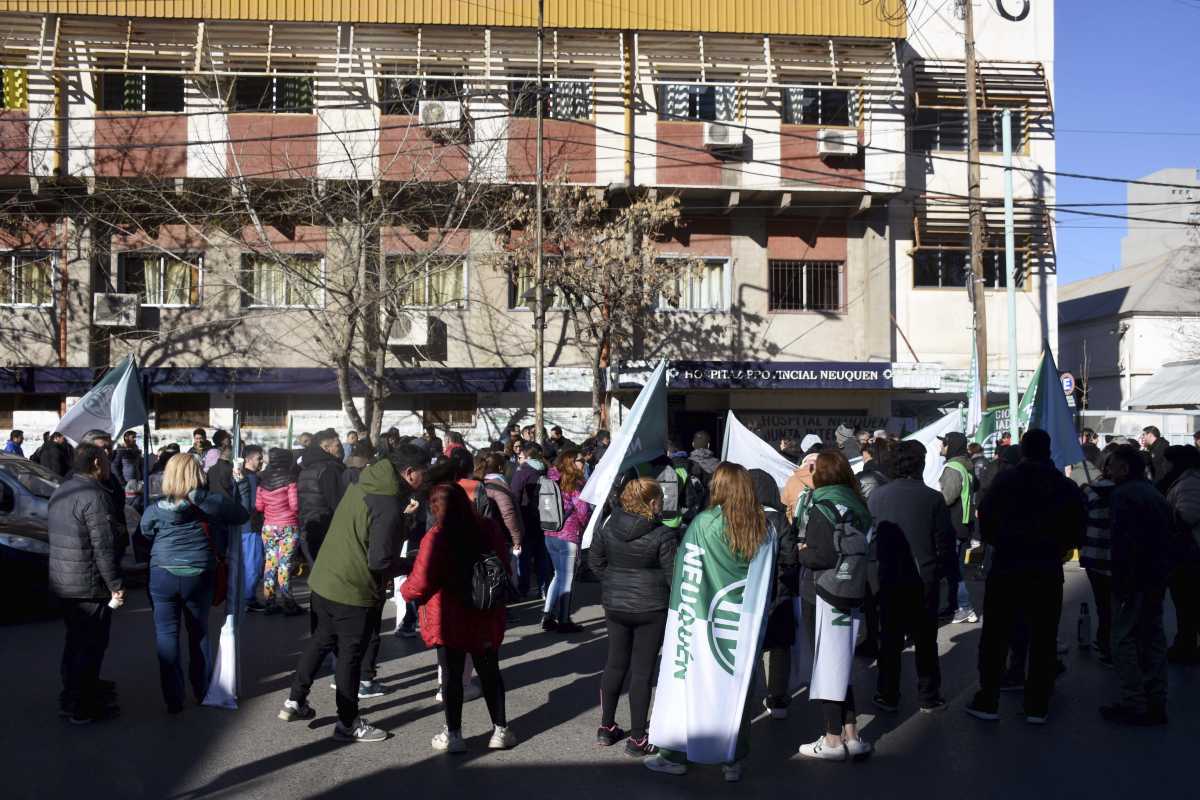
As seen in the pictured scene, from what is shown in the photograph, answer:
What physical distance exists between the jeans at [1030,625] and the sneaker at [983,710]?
3cm

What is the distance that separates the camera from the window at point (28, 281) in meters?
22.4

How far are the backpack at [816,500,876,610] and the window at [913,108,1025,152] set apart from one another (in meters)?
19.9

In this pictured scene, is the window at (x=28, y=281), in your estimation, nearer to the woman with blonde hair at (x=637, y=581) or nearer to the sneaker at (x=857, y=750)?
the woman with blonde hair at (x=637, y=581)

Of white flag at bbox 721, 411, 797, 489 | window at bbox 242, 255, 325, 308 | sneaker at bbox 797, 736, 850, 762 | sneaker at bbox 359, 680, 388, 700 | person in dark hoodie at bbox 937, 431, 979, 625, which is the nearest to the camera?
sneaker at bbox 797, 736, 850, 762

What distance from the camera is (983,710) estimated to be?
768cm

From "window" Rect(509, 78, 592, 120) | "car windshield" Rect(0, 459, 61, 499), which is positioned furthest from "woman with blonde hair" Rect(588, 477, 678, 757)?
"window" Rect(509, 78, 592, 120)

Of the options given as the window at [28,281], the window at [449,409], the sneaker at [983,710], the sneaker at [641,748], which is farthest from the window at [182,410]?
the sneaker at [983,710]

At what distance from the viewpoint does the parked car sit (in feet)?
Result: 36.8

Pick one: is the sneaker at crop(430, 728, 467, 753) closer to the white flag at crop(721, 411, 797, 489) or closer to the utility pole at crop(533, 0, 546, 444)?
the white flag at crop(721, 411, 797, 489)

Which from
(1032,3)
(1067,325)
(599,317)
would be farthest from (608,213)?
(1067,325)

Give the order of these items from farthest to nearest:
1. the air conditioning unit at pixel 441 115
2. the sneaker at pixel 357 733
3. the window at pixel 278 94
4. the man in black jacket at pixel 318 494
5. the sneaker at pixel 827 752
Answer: the window at pixel 278 94
the air conditioning unit at pixel 441 115
the man in black jacket at pixel 318 494
the sneaker at pixel 357 733
the sneaker at pixel 827 752

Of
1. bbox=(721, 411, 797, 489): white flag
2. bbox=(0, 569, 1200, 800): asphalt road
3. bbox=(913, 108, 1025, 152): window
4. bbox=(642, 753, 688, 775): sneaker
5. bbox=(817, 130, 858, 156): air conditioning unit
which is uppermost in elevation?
bbox=(913, 108, 1025, 152): window

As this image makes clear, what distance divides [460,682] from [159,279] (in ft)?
60.9

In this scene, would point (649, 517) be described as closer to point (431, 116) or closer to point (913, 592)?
point (913, 592)
